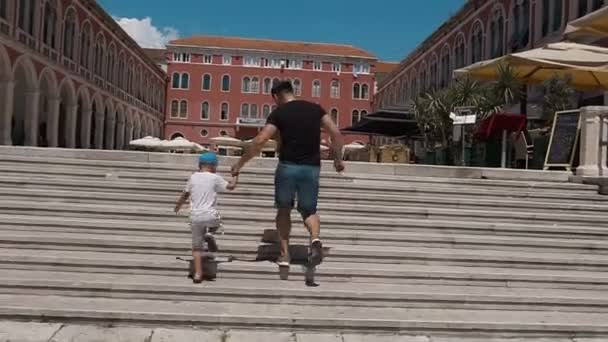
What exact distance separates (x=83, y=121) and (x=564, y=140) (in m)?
34.3

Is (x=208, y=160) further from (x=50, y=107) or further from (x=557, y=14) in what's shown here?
(x=50, y=107)

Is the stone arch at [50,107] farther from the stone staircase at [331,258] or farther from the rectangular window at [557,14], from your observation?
the stone staircase at [331,258]

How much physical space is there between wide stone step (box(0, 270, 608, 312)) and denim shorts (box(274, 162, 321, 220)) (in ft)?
2.45

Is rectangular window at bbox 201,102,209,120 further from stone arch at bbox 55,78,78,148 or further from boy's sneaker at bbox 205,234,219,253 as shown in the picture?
boy's sneaker at bbox 205,234,219,253

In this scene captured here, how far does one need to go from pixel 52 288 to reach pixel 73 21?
33319mm

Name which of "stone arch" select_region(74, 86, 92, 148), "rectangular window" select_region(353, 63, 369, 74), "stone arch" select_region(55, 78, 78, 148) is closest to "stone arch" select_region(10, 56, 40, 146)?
"stone arch" select_region(55, 78, 78, 148)

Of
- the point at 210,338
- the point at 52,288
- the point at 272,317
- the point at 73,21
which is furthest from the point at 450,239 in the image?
the point at 73,21

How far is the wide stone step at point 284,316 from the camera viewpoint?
4.91m

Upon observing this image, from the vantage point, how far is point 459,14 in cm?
3684

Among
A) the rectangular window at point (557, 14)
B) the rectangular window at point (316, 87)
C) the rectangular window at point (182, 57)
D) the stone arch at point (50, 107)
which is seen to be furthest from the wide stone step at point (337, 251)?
the rectangular window at point (182, 57)

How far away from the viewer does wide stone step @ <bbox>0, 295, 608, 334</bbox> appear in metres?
4.91

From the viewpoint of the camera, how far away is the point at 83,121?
39188mm

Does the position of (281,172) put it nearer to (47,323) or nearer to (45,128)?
(47,323)

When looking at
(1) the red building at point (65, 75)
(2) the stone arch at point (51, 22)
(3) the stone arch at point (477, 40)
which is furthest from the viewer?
(3) the stone arch at point (477, 40)
